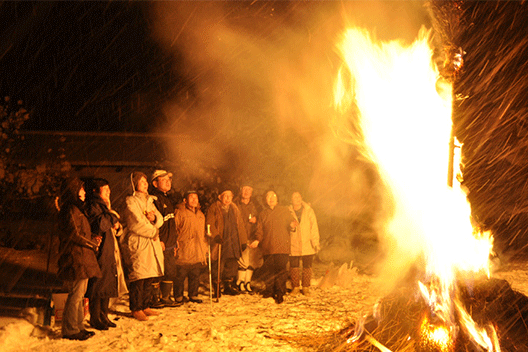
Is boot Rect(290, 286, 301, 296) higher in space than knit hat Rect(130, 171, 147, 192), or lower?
lower

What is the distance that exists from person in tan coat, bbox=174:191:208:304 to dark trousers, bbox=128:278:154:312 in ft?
2.88

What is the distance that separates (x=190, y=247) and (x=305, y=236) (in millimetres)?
2435

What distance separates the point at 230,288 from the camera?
8.43m

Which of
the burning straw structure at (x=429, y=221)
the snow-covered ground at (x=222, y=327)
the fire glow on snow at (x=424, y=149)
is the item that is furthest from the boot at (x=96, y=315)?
the fire glow on snow at (x=424, y=149)

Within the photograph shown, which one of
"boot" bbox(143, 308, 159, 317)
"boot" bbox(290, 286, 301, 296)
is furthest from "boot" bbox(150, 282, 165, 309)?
"boot" bbox(290, 286, 301, 296)

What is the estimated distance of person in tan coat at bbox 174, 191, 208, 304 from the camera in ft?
24.6

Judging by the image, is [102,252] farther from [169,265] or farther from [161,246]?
[169,265]

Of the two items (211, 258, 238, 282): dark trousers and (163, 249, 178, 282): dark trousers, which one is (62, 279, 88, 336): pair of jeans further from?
(211, 258, 238, 282): dark trousers

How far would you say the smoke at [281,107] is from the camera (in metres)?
12.1

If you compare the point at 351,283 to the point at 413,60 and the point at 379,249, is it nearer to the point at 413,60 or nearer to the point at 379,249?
the point at 379,249

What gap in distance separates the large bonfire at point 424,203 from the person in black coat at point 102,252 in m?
3.21

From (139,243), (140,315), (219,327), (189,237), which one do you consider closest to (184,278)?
(189,237)

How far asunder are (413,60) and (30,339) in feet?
20.5

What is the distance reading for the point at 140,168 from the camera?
16.4 m
